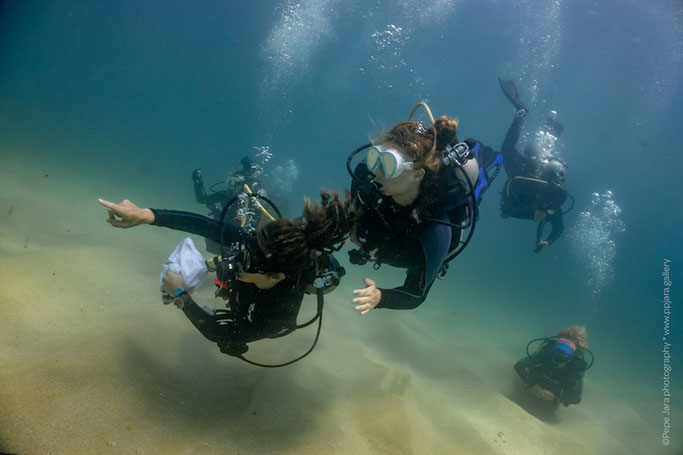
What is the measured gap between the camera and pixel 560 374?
22.9 feet

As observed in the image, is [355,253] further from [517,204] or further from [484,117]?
[484,117]

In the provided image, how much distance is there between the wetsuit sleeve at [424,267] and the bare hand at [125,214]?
242 cm

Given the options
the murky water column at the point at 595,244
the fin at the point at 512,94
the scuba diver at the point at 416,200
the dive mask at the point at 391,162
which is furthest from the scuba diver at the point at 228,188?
the murky water column at the point at 595,244

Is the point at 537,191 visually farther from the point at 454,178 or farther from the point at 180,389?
the point at 180,389

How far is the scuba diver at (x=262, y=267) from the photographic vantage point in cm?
262

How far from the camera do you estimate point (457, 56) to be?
51.2m

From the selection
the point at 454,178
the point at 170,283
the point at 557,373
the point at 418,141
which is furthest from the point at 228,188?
the point at 557,373

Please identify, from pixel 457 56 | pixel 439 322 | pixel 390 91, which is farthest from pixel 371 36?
pixel 439 322

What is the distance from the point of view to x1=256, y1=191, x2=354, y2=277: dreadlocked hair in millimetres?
2551

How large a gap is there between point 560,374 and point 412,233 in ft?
20.5

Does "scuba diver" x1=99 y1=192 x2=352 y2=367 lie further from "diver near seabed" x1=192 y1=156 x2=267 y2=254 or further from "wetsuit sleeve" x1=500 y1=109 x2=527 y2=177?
"wetsuit sleeve" x1=500 y1=109 x2=527 y2=177

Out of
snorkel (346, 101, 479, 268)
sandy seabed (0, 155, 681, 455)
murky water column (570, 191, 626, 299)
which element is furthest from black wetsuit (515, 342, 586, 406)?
murky water column (570, 191, 626, 299)

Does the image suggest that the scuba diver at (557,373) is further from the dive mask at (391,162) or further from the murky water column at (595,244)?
the murky water column at (595,244)

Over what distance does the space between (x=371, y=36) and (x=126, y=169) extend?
50.0 meters
